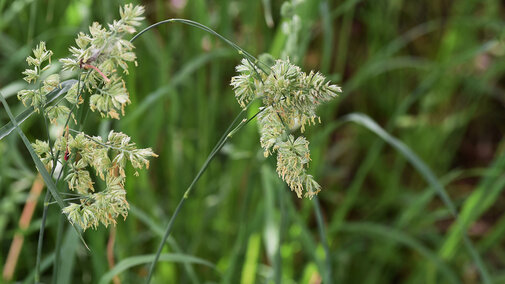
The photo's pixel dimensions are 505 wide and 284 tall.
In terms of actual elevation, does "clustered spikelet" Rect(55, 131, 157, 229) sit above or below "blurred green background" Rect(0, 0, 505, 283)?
below

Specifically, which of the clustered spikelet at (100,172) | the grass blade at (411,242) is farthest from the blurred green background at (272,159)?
the clustered spikelet at (100,172)

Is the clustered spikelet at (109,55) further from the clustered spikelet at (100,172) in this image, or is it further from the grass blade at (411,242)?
the grass blade at (411,242)

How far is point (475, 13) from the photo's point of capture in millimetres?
2311

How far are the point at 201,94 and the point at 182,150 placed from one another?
16 centimetres

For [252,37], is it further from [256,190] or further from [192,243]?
[192,243]

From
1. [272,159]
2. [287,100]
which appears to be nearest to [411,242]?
[272,159]

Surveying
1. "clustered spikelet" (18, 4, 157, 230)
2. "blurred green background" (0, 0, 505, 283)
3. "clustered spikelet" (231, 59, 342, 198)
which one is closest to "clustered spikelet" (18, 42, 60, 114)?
"clustered spikelet" (18, 4, 157, 230)

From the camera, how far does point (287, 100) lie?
18.9 inches

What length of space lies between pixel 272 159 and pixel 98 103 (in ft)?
1.66

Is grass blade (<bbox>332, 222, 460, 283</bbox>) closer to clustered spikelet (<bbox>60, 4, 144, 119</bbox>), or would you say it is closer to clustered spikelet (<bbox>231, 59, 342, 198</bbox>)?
clustered spikelet (<bbox>231, 59, 342, 198</bbox>)

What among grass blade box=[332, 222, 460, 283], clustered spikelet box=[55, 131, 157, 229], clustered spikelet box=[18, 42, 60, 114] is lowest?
clustered spikelet box=[55, 131, 157, 229]

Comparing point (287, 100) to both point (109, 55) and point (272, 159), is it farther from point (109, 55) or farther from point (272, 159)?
point (272, 159)

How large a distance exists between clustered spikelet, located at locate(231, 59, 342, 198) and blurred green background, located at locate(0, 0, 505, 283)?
41 cm

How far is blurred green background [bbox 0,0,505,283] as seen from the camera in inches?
44.6
